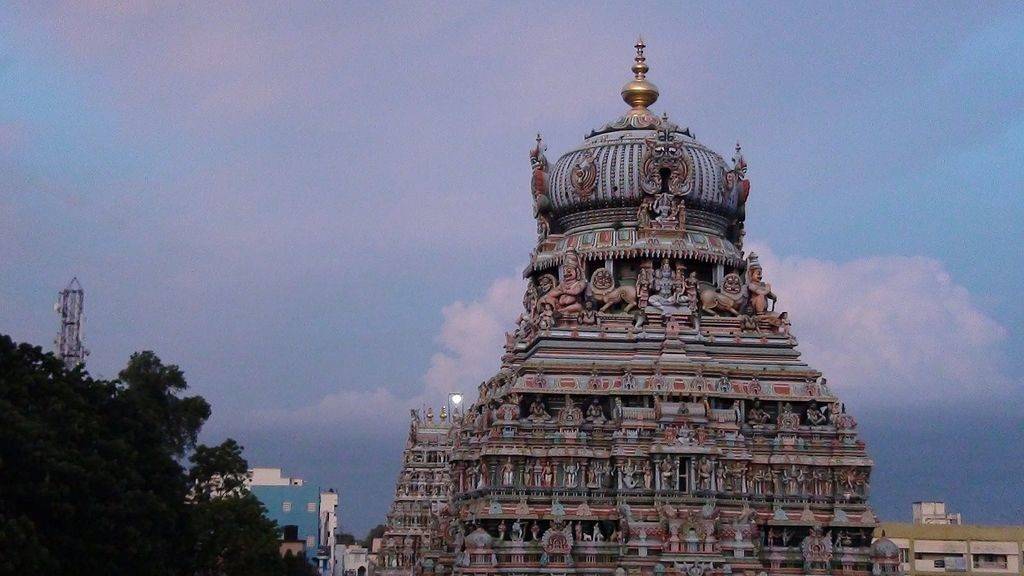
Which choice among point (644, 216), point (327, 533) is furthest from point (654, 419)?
point (327, 533)

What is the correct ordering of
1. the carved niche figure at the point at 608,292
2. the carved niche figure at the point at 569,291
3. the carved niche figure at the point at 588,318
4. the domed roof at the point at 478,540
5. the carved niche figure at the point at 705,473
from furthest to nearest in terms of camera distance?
1. the carved niche figure at the point at 608,292
2. the carved niche figure at the point at 569,291
3. the carved niche figure at the point at 588,318
4. the carved niche figure at the point at 705,473
5. the domed roof at the point at 478,540

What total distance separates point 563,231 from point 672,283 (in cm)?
626

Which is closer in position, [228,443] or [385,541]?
[228,443]

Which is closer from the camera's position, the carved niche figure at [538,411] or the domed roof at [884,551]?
the domed roof at [884,551]

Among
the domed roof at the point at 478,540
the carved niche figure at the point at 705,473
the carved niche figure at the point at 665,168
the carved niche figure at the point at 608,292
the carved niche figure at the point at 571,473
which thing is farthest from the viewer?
the carved niche figure at the point at 665,168

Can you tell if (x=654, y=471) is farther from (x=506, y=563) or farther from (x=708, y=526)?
(x=506, y=563)

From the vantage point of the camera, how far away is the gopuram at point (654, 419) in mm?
44969

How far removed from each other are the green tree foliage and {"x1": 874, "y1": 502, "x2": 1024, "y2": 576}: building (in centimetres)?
4194

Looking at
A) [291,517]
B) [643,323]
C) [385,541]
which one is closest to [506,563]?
[643,323]

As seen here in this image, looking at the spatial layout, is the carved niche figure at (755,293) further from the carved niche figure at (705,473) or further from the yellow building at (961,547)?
the yellow building at (961,547)

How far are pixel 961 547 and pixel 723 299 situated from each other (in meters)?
34.9

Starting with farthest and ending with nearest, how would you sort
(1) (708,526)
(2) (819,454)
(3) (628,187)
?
(3) (628,187) → (2) (819,454) → (1) (708,526)

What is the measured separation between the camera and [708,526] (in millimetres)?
44188

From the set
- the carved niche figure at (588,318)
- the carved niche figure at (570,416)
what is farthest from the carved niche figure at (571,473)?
the carved niche figure at (588,318)
